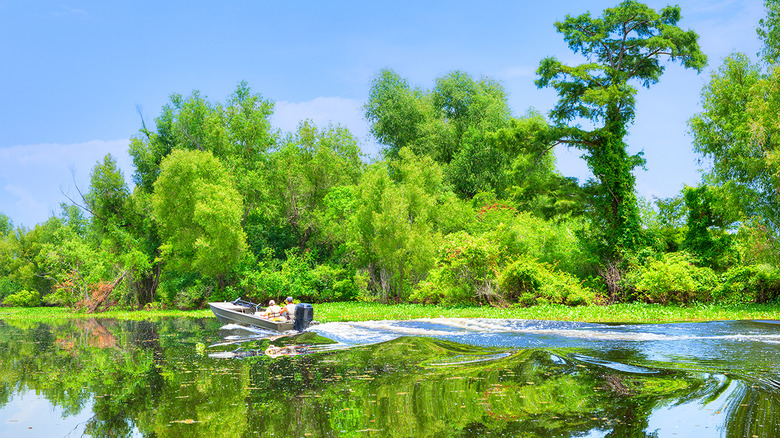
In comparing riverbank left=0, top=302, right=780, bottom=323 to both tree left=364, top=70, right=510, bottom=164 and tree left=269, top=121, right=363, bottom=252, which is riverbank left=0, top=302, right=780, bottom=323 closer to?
tree left=269, top=121, right=363, bottom=252

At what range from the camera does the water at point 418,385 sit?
7.54 m

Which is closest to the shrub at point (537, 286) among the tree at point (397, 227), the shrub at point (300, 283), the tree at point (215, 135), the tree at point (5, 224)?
the tree at point (397, 227)

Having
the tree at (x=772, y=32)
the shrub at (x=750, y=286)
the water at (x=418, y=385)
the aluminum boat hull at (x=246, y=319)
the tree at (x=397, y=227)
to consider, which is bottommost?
the water at (x=418, y=385)

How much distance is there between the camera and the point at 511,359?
12750mm

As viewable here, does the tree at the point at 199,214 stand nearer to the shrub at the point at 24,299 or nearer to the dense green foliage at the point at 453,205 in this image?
the dense green foliage at the point at 453,205

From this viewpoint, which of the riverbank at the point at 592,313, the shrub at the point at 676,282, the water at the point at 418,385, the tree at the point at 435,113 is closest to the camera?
the water at the point at 418,385

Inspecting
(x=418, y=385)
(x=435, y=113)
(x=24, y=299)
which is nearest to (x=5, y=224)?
(x=24, y=299)

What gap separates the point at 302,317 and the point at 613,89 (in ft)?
63.1

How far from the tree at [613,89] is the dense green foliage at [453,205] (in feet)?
0.33

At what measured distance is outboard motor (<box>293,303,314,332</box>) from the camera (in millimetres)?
20625

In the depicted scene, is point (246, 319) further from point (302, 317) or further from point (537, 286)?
point (537, 286)

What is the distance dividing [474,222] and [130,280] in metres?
24.6

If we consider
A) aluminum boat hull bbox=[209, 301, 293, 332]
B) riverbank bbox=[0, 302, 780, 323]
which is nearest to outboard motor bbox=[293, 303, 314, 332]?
aluminum boat hull bbox=[209, 301, 293, 332]

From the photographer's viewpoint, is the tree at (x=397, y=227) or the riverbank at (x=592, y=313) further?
the tree at (x=397, y=227)
